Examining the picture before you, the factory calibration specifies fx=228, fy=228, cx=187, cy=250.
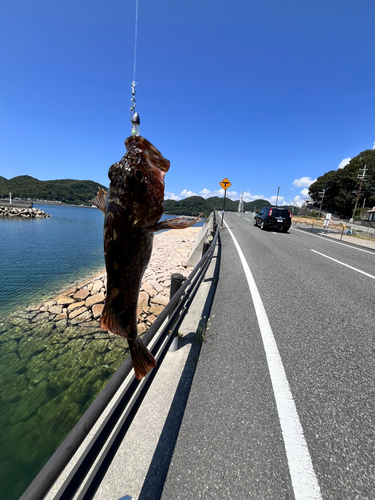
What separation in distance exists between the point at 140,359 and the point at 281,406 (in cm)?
214

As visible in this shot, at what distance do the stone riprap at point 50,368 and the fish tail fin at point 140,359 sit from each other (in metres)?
3.82

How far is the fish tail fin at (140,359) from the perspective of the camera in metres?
1.03

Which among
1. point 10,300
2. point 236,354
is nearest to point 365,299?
point 236,354

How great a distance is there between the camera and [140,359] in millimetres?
1068

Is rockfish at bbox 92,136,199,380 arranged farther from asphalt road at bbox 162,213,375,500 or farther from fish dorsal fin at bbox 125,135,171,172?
asphalt road at bbox 162,213,375,500

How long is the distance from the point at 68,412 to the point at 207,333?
2904 mm

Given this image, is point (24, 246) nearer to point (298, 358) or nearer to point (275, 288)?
point (275, 288)

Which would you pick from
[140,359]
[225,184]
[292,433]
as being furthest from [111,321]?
[225,184]

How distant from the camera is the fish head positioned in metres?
0.89

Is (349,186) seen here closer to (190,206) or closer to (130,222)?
(190,206)

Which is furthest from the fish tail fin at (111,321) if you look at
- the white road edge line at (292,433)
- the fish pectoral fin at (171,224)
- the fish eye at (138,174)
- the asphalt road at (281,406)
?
the white road edge line at (292,433)

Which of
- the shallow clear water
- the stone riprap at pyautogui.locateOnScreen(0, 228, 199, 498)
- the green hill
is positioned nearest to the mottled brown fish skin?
the stone riprap at pyautogui.locateOnScreen(0, 228, 199, 498)

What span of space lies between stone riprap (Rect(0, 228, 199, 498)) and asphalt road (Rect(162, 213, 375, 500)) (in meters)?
2.79

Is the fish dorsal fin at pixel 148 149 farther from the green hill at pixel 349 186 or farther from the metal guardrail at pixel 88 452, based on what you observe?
the green hill at pixel 349 186
